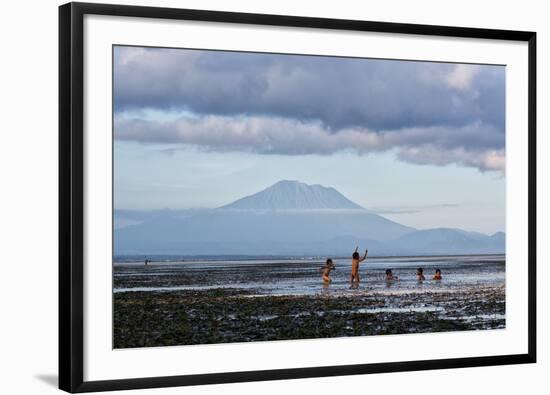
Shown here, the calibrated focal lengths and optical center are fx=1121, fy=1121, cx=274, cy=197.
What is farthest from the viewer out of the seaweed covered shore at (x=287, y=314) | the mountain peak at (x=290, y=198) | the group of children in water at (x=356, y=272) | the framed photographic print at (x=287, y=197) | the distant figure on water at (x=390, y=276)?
the distant figure on water at (x=390, y=276)

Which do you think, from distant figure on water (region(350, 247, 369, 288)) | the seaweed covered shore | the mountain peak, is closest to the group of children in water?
distant figure on water (region(350, 247, 369, 288))

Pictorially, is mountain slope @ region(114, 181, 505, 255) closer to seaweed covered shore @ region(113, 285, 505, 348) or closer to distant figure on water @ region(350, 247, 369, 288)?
distant figure on water @ region(350, 247, 369, 288)

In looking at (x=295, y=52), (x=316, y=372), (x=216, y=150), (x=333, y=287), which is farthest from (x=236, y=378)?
(x=295, y=52)

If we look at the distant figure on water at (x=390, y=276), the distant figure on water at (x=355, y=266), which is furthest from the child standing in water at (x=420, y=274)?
the distant figure on water at (x=355, y=266)

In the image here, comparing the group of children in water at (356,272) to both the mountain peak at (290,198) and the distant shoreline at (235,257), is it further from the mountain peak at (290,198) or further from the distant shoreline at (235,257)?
the mountain peak at (290,198)

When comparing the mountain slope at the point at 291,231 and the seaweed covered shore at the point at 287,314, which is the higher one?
the mountain slope at the point at 291,231

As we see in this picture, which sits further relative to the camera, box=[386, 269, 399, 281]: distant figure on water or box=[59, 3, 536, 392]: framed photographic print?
box=[386, 269, 399, 281]: distant figure on water
